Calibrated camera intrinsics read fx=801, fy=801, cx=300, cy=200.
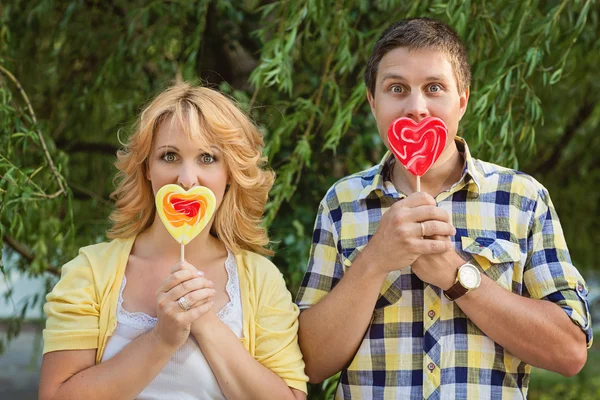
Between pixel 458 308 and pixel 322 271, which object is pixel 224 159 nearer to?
pixel 322 271

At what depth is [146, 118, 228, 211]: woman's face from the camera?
1.90m

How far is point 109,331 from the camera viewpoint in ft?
6.10

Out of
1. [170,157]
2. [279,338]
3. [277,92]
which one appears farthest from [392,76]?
[277,92]

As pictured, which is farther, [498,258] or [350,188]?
[350,188]

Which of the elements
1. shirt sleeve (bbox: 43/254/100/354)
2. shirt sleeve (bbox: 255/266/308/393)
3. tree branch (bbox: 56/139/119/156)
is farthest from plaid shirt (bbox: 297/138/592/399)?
tree branch (bbox: 56/139/119/156)

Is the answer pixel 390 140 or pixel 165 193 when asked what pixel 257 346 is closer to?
pixel 165 193

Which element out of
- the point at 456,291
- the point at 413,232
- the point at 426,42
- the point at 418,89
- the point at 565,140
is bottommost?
the point at 456,291

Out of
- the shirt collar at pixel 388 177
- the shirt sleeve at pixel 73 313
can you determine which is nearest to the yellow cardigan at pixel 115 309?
the shirt sleeve at pixel 73 313

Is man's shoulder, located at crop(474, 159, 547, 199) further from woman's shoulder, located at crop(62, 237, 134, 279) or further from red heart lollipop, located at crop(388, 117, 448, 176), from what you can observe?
woman's shoulder, located at crop(62, 237, 134, 279)

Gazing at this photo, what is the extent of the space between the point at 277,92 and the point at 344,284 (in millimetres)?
1201

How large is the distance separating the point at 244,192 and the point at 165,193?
0.29 meters

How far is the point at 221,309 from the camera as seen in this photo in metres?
1.94

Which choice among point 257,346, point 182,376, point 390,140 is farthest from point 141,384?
point 390,140

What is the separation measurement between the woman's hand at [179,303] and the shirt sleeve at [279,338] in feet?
0.74
